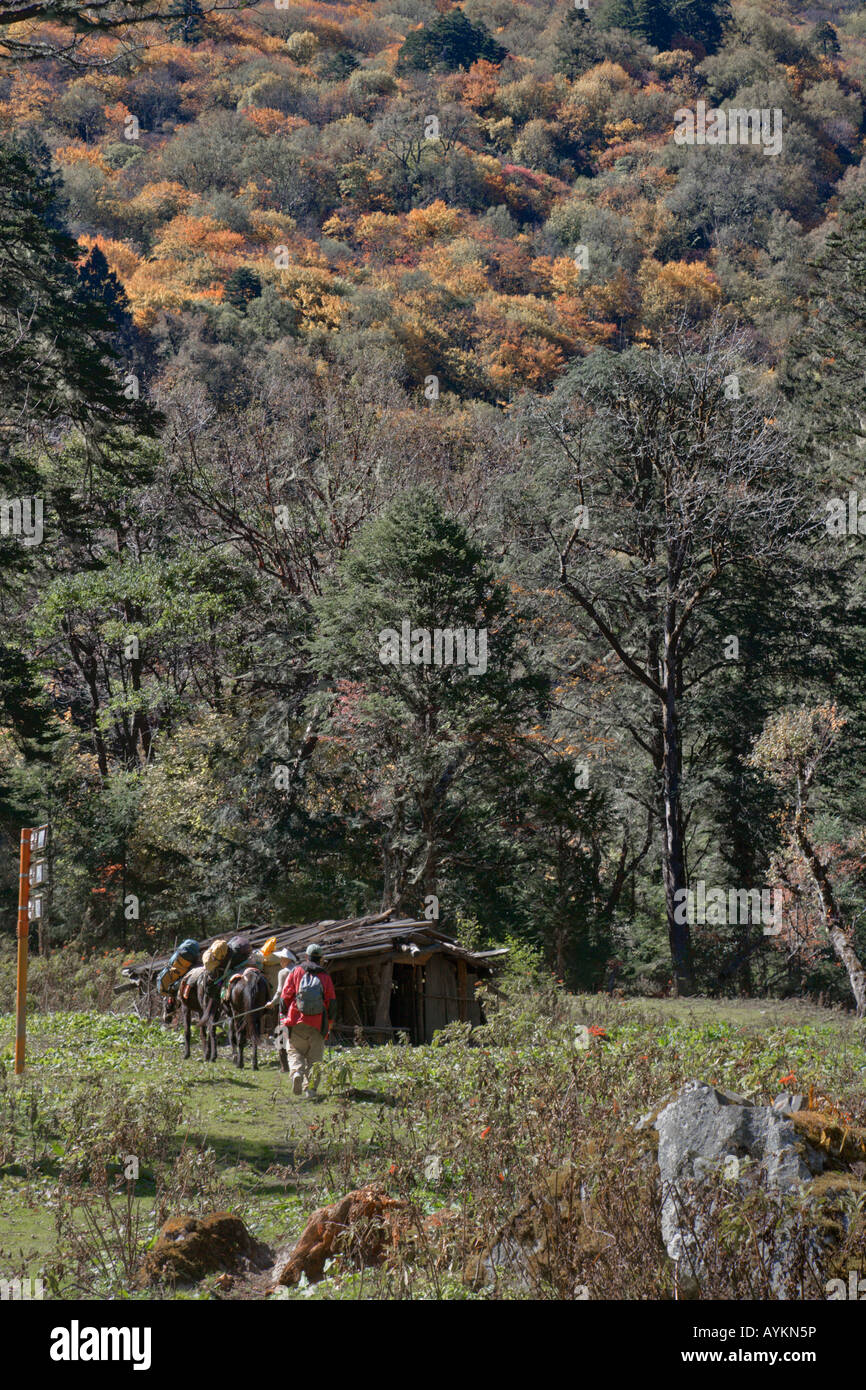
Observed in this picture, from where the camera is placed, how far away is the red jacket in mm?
12375

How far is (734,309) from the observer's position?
81.7 m

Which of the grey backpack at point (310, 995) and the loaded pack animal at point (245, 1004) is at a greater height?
the grey backpack at point (310, 995)

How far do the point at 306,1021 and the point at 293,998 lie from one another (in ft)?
1.15

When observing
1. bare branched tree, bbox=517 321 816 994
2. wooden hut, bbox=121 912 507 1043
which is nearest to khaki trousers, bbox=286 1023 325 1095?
wooden hut, bbox=121 912 507 1043

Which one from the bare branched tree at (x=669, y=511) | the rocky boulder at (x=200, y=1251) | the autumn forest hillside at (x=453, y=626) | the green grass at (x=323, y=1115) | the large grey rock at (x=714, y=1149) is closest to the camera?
the large grey rock at (x=714, y=1149)

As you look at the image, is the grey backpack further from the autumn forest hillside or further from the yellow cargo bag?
the autumn forest hillside

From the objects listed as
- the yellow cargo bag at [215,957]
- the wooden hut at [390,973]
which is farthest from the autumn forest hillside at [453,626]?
the yellow cargo bag at [215,957]

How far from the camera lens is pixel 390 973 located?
61.5 feet

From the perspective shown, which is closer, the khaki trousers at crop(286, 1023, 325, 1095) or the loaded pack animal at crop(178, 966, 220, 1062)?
the khaki trousers at crop(286, 1023, 325, 1095)

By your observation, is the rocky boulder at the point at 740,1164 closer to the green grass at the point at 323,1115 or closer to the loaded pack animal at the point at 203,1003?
the green grass at the point at 323,1115

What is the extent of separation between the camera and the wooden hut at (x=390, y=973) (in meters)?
18.4

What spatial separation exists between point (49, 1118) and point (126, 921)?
23.2 m

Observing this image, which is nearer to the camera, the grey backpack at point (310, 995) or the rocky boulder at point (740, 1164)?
the rocky boulder at point (740, 1164)

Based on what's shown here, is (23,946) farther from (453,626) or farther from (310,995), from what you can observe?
(453,626)
